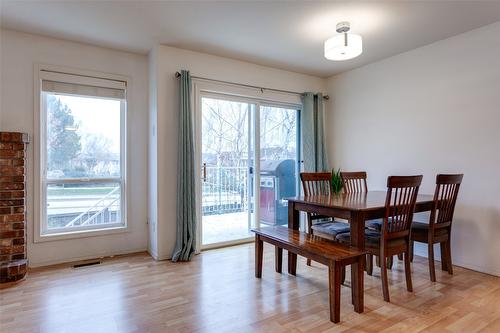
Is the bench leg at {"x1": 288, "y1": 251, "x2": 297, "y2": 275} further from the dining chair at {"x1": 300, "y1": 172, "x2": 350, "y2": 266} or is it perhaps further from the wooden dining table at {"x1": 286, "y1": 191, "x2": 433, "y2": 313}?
the dining chair at {"x1": 300, "y1": 172, "x2": 350, "y2": 266}

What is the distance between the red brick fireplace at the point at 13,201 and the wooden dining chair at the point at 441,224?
12.6 ft

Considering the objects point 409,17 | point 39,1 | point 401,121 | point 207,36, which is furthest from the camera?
point 401,121

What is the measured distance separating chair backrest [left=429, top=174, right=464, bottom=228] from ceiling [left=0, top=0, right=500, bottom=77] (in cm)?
154

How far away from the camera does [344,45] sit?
2572 millimetres

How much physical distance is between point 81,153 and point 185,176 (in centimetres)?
127

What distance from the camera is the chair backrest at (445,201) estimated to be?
2.72 m

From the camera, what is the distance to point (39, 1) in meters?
2.52

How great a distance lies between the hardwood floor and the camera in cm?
201

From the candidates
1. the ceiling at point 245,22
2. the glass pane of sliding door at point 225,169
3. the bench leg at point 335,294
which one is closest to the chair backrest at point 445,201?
the bench leg at point 335,294

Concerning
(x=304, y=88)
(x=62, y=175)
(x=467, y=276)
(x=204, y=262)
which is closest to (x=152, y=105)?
(x=62, y=175)

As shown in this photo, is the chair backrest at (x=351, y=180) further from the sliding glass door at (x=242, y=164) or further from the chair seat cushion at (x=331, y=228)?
the sliding glass door at (x=242, y=164)

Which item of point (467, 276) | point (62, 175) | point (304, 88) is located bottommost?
point (467, 276)

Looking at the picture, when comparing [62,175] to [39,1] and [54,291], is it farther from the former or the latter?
[39,1]

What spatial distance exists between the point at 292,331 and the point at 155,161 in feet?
7.82
